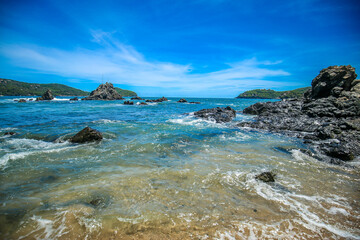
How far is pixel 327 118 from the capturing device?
18.2m

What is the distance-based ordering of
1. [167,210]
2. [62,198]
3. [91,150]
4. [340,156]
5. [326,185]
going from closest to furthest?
[167,210], [62,198], [326,185], [340,156], [91,150]

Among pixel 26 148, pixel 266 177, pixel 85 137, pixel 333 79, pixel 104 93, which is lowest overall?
pixel 26 148

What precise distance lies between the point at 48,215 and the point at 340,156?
1252cm

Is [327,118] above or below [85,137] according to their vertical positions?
above

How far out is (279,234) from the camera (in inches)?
131

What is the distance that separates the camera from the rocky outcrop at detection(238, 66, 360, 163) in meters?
9.30

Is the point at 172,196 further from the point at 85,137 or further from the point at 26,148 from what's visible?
the point at 26,148

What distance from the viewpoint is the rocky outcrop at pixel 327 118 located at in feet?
30.5

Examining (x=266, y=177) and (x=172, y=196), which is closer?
(x=172, y=196)

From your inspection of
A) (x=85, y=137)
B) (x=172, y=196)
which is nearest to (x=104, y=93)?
(x=85, y=137)

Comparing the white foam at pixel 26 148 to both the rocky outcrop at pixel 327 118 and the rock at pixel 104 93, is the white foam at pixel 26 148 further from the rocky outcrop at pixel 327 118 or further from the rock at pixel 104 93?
the rock at pixel 104 93

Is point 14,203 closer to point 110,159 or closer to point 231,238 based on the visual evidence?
point 110,159

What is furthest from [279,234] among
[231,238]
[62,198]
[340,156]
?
[340,156]

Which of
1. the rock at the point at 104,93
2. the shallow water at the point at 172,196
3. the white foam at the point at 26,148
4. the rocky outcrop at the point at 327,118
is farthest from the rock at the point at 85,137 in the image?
the rock at the point at 104,93
